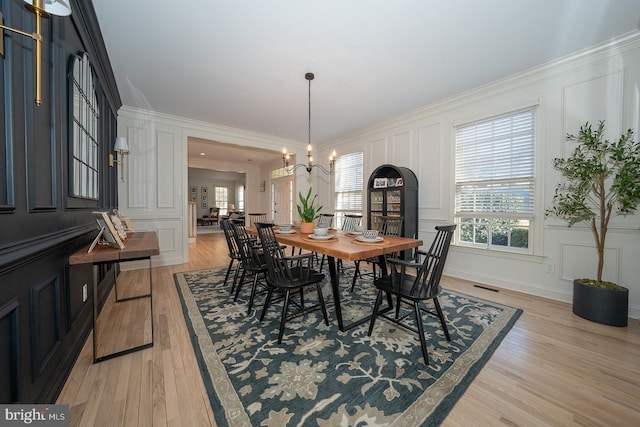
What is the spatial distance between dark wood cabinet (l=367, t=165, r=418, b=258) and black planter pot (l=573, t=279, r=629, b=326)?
6.47ft

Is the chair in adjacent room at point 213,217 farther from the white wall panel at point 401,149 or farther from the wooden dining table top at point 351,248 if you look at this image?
the wooden dining table top at point 351,248

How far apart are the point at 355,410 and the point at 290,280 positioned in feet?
3.31

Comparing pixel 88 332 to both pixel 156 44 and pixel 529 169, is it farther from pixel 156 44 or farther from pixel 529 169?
pixel 529 169

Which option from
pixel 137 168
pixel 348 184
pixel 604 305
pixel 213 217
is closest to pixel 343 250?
pixel 604 305

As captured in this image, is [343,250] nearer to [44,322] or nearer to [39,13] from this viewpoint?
[44,322]

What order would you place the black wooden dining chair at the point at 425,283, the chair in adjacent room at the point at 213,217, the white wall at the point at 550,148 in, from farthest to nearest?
1. the chair in adjacent room at the point at 213,217
2. the white wall at the point at 550,148
3. the black wooden dining chair at the point at 425,283

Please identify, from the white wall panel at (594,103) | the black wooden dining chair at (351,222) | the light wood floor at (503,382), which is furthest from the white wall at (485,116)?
the black wooden dining chair at (351,222)

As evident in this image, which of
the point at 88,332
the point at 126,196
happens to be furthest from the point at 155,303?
the point at 126,196

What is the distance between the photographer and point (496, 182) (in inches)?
126

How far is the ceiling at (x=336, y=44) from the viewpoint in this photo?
1.96 metres

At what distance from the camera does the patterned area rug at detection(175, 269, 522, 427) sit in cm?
127

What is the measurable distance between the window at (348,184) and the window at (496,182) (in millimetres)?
2009

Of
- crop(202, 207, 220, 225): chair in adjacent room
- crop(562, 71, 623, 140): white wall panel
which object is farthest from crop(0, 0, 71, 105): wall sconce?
crop(202, 207, 220, 225): chair in adjacent room

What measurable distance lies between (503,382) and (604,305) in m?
1.63
